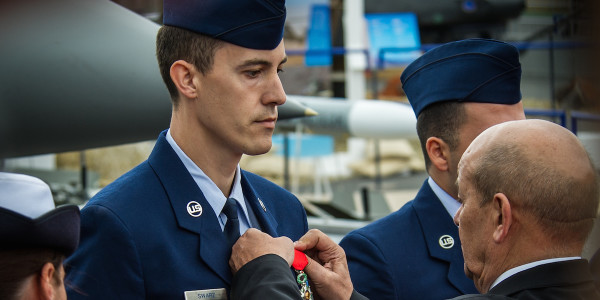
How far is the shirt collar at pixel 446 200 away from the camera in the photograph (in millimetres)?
2090

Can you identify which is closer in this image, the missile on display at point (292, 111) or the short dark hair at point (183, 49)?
the short dark hair at point (183, 49)

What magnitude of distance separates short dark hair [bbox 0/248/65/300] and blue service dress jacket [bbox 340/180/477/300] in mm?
992

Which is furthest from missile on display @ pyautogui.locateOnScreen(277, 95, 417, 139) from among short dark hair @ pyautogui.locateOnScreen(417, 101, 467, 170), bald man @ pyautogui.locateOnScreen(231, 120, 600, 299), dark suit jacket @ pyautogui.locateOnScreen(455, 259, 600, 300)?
dark suit jacket @ pyautogui.locateOnScreen(455, 259, 600, 300)

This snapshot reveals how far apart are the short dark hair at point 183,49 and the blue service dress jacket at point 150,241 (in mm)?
174

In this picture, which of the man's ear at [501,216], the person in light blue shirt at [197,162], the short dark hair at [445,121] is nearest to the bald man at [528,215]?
the man's ear at [501,216]

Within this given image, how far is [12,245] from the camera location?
45.2 inches

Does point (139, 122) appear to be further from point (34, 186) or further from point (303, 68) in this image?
point (303, 68)

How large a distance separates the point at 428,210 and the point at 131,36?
1.80 m

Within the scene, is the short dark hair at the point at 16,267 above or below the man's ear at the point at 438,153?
below

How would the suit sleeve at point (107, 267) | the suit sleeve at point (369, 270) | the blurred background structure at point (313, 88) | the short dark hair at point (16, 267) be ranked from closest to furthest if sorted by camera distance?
the short dark hair at point (16, 267) → the suit sleeve at point (107, 267) → the suit sleeve at point (369, 270) → the blurred background structure at point (313, 88)

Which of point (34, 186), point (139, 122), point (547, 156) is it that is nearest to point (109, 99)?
point (139, 122)

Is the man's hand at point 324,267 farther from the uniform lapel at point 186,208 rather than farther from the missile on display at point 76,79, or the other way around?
the missile on display at point 76,79

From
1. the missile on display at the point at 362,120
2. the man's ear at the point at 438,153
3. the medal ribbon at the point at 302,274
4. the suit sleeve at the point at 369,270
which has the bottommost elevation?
the missile on display at the point at 362,120

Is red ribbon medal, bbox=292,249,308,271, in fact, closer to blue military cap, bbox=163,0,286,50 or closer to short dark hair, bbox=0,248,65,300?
blue military cap, bbox=163,0,286,50
